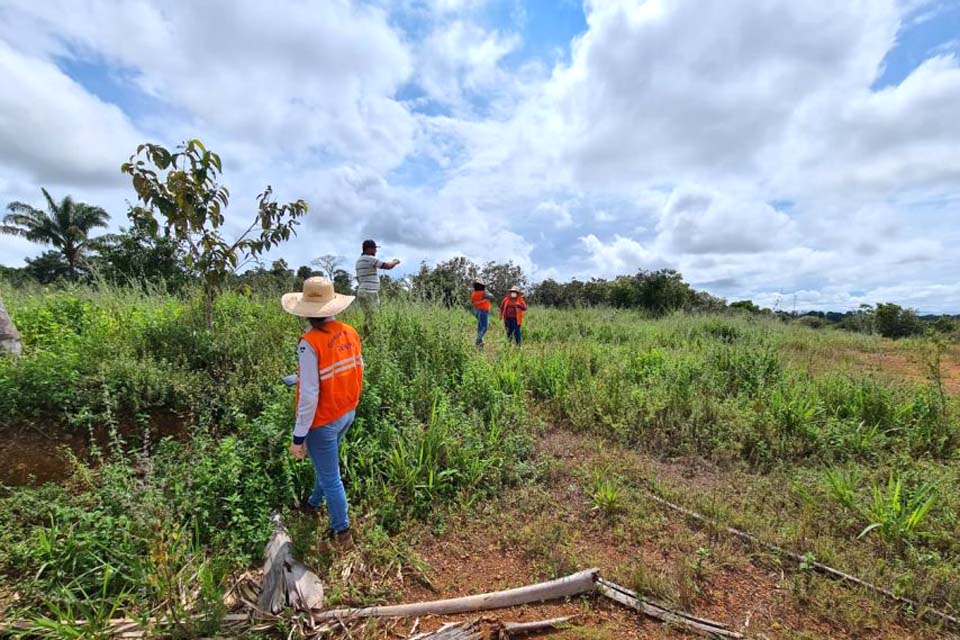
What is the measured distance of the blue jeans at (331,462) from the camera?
8.75 feet

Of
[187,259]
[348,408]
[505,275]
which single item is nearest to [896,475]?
[348,408]

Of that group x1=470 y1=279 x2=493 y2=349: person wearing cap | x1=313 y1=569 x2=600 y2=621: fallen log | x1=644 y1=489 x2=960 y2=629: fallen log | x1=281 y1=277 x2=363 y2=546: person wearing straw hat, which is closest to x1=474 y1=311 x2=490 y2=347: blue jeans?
x1=470 y1=279 x2=493 y2=349: person wearing cap

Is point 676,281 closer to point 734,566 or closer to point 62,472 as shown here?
point 734,566

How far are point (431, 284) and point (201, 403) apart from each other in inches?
148

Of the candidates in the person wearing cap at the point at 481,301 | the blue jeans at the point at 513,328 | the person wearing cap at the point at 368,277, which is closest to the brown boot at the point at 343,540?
the person wearing cap at the point at 368,277

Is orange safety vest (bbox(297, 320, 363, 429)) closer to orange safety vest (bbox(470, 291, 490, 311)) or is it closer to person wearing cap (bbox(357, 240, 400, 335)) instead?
person wearing cap (bbox(357, 240, 400, 335))

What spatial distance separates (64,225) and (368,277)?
33.2 metres

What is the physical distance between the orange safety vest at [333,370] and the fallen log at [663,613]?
1.90 m

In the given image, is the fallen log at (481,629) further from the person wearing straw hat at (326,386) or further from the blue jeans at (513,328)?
the blue jeans at (513,328)

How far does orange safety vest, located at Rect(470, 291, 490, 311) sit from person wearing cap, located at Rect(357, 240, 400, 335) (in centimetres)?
275

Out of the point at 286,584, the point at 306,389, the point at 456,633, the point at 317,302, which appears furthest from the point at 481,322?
the point at 456,633

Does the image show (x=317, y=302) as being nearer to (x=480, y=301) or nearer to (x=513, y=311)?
(x=480, y=301)

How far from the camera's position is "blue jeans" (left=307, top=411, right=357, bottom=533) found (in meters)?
2.67

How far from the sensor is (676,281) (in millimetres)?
21844
